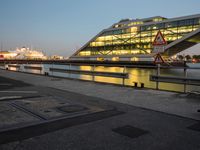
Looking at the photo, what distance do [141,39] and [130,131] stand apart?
97728mm

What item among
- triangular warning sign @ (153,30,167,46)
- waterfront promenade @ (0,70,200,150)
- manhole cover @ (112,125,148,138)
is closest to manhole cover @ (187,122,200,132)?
waterfront promenade @ (0,70,200,150)

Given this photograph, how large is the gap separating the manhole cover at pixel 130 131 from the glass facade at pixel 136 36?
84633mm

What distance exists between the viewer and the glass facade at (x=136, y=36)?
82.6m

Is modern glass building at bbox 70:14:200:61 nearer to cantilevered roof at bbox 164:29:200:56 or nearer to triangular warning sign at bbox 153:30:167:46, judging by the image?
cantilevered roof at bbox 164:29:200:56

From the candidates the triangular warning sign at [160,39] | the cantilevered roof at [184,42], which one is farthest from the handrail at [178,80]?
the cantilevered roof at [184,42]

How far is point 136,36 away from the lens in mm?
100750

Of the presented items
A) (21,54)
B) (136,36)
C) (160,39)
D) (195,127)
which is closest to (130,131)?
(195,127)

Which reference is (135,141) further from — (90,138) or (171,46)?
(171,46)

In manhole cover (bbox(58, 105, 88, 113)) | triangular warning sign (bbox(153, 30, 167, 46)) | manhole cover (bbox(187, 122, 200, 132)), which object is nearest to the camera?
manhole cover (bbox(187, 122, 200, 132))

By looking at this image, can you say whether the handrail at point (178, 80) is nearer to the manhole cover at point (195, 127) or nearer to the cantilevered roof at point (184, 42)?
the manhole cover at point (195, 127)

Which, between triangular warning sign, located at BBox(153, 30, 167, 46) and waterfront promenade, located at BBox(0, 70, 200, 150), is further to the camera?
triangular warning sign, located at BBox(153, 30, 167, 46)

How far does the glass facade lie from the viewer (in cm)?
8262

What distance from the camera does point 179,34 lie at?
3228 inches

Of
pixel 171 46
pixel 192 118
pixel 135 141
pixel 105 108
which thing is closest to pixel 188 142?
pixel 135 141
